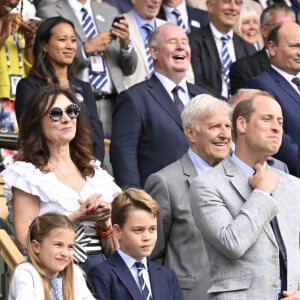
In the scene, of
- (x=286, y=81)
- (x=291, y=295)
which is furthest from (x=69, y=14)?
(x=291, y=295)

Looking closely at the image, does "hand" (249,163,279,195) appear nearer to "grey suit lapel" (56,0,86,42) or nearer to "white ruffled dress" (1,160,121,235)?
"white ruffled dress" (1,160,121,235)

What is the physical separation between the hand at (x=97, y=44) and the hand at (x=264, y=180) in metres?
4.47

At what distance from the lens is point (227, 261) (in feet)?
26.9

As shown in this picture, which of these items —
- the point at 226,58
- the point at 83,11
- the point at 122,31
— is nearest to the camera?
the point at 122,31

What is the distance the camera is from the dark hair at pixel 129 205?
8.54 m

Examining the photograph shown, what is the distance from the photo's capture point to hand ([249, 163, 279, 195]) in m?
8.20

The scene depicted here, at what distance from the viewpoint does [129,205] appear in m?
8.55

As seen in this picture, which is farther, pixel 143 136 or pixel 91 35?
pixel 91 35

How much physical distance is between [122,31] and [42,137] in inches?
149

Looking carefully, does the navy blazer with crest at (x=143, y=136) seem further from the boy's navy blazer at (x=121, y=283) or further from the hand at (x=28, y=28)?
the boy's navy blazer at (x=121, y=283)

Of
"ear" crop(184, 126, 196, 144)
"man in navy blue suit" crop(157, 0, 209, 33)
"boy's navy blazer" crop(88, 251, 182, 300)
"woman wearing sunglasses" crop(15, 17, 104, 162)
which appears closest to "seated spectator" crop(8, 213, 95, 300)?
"boy's navy blazer" crop(88, 251, 182, 300)

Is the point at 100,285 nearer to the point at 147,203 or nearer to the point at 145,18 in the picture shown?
the point at 147,203

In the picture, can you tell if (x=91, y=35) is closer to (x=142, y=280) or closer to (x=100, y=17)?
(x=100, y=17)

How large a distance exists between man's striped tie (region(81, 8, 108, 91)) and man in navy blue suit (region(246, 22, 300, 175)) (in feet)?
4.88
